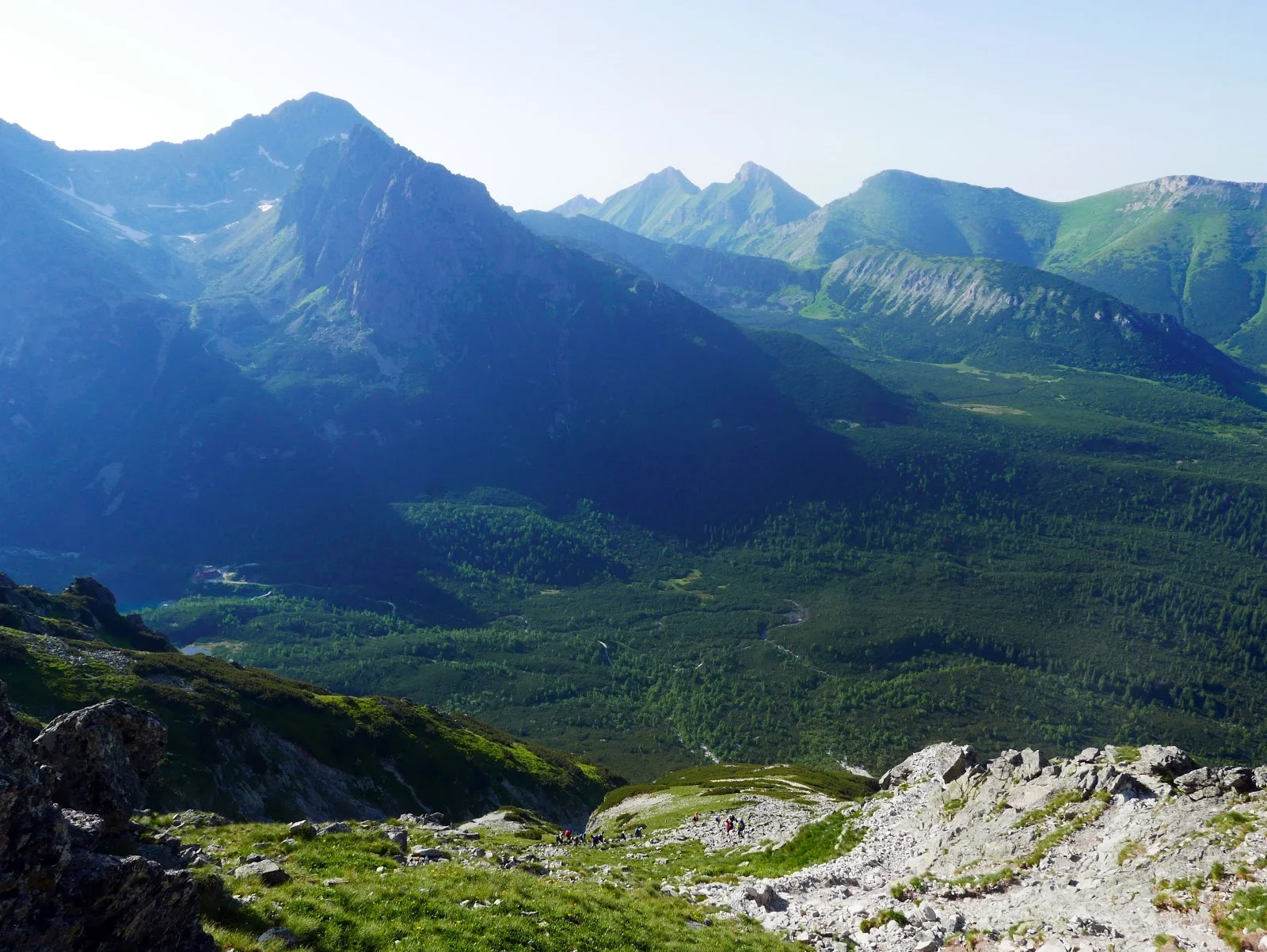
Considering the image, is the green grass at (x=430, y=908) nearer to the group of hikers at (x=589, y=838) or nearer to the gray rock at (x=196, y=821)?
the gray rock at (x=196, y=821)

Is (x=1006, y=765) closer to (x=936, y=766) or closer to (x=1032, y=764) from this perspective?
(x=1032, y=764)

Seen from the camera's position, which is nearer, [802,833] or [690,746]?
[802,833]

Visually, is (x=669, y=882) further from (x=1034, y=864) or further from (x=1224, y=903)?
(x=1224, y=903)

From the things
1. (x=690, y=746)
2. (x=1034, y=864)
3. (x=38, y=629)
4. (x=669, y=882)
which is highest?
(x=1034, y=864)

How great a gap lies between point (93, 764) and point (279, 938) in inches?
449

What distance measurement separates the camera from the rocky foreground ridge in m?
26.0

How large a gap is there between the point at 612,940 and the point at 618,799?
258 ft

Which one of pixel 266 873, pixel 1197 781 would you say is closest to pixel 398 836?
pixel 266 873

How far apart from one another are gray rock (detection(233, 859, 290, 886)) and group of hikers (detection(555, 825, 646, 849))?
3186 cm

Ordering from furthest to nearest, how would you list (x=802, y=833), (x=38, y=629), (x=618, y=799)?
(x=618, y=799)
(x=38, y=629)
(x=802, y=833)

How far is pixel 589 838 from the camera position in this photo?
6347cm

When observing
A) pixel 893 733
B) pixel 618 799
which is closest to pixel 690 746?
pixel 893 733

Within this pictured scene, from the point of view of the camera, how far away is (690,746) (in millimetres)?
186125

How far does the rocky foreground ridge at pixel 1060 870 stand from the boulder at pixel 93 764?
90.7 feet
